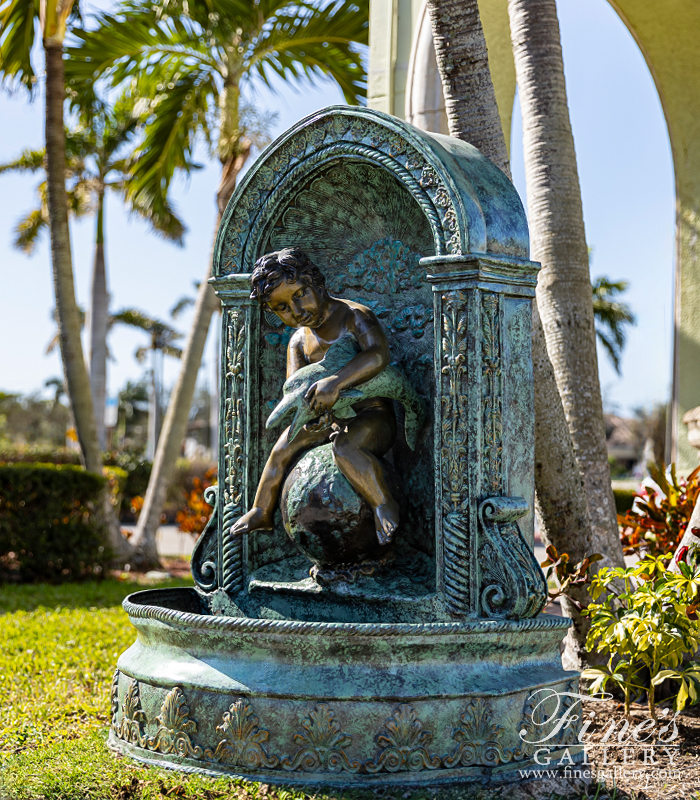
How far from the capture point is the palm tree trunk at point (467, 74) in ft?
16.5

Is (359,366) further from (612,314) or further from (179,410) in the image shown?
(612,314)

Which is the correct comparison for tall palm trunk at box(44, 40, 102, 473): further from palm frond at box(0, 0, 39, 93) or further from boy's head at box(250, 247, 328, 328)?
boy's head at box(250, 247, 328, 328)

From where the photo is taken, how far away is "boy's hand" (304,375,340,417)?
420 centimetres

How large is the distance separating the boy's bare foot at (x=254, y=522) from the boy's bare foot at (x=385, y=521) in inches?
23.6

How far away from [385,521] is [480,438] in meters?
0.64

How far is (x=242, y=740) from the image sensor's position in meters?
3.55

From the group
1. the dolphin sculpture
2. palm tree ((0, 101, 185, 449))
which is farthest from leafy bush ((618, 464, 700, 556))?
palm tree ((0, 101, 185, 449))

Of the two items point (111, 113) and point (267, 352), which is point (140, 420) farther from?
point (267, 352)

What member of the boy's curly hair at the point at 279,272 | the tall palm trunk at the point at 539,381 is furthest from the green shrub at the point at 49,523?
the boy's curly hair at the point at 279,272

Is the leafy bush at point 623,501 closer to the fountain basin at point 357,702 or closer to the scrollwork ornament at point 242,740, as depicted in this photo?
the fountain basin at point 357,702

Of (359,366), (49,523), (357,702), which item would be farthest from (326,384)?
(49,523)

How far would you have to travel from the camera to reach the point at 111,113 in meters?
18.9

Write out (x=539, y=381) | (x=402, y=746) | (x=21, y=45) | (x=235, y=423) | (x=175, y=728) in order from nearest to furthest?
(x=402, y=746)
(x=175, y=728)
(x=235, y=423)
(x=539, y=381)
(x=21, y=45)

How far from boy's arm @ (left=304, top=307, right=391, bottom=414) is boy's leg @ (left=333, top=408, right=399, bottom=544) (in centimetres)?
22
